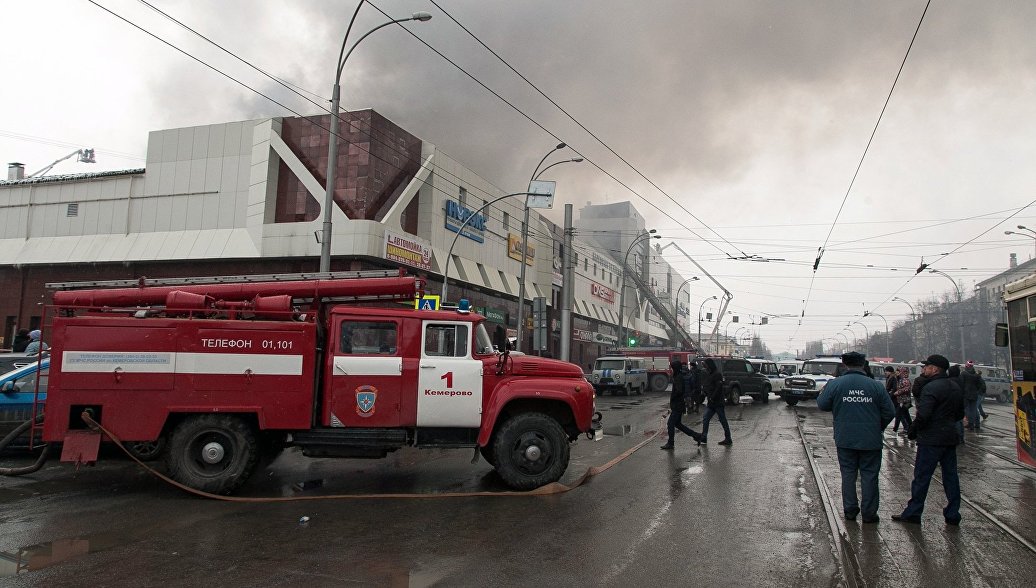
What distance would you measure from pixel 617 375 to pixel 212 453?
2597 cm

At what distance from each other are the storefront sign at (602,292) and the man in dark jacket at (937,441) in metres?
49.7

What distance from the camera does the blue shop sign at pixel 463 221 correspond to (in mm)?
33500

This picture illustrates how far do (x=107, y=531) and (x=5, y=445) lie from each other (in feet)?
12.9

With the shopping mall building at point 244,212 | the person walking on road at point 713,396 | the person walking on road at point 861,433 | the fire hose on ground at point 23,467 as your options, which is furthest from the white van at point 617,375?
the fire hose on ground at point 23,467

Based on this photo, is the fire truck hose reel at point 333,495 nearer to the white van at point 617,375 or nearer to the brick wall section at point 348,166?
the brick wall section at point 348,166

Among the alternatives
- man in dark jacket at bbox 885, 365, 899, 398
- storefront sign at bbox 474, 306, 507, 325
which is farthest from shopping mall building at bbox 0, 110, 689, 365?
man in dark jacket at bbox 885, 365, 899, 398

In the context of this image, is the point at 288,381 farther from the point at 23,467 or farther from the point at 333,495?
the point at 23,467

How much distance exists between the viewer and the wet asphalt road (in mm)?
5109

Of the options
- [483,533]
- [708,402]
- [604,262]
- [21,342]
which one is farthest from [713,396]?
[604,262]

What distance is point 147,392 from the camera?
7848mm

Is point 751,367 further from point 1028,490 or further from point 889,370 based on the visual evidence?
point 1028,490

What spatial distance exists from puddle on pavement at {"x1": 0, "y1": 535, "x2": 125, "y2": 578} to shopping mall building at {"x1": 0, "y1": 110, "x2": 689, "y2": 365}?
70.1 feet

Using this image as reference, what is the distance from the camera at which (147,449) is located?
9.56m

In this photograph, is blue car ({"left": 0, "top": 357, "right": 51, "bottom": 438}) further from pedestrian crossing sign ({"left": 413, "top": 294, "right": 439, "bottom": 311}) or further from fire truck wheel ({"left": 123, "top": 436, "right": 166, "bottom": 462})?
pedestrian crossing sign ({"left": 413, "top": 294, "right": 439, "bottom": 311})
